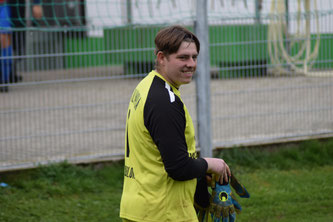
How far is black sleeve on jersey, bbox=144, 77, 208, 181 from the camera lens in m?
2.60

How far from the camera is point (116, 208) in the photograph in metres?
5.13

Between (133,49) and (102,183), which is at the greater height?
(133,49)

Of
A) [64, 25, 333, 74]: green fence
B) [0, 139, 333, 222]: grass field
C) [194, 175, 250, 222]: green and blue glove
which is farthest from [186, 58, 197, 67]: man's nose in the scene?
[64, 25, 333, 74]: green fence

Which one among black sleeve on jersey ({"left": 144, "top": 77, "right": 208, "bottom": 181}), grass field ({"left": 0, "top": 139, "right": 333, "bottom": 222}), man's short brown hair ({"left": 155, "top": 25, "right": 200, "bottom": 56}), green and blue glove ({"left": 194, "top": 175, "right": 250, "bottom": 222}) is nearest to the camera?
black sleeve on jersey ({"left": 144, "top": 77, "right": 208, "bottom": 181})

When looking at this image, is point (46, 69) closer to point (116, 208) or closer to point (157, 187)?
point (116, 208)

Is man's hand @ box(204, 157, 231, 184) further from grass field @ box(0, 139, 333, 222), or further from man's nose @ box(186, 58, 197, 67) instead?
grass field @ box(0, 139, 333, 222)

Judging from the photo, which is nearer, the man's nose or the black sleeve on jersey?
the black sleeve on jersey

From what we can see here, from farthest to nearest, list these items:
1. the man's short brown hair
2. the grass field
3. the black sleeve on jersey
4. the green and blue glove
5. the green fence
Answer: the green fence
the grass field
the green and blue glove
the man's short brown hair
the black sleeve on jersey

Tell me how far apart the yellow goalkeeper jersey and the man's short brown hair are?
0.48 feet

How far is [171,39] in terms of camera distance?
274 centimetres

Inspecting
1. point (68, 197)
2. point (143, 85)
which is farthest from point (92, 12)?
point (143, 85)

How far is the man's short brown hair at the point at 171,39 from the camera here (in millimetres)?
2736

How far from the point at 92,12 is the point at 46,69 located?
8.34 m

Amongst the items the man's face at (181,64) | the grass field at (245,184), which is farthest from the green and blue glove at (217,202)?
the grass field at (245,184)
